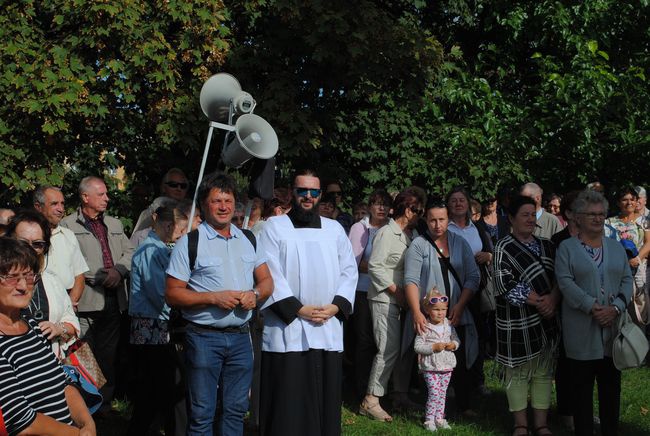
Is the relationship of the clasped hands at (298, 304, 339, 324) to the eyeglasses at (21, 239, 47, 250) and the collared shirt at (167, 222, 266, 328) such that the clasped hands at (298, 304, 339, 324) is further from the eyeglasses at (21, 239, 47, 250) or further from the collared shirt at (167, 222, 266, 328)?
the eyeglasses at (21, 239, 47, 250)

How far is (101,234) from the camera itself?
734cm

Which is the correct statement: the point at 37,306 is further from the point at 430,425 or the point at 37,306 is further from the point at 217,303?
the point at 430,425

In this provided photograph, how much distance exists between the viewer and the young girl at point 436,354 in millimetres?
6914

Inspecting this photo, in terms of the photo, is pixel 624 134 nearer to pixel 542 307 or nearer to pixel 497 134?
pixel 497 134

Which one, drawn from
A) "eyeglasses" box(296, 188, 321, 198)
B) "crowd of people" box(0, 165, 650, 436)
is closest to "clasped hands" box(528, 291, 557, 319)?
"crowd of people" box(0, 165, 650, 436)

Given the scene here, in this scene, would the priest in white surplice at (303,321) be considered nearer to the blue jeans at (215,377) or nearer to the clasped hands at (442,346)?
the blue jeans at (215,377)

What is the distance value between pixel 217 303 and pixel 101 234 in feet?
8.45

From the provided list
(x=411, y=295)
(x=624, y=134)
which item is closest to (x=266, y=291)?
(x=411, y=295)

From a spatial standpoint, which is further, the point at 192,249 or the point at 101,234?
the point at 101,234

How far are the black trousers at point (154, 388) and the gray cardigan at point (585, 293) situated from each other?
3.05 meters

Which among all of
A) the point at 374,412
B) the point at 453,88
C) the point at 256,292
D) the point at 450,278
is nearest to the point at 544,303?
the point at 450,278

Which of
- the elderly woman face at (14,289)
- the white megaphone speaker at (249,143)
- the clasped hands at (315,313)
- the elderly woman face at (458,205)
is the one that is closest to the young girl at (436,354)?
the elderly woman face at (458,205)

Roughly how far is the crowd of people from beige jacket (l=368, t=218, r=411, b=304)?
0.01 m

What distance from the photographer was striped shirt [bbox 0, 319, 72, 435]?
11.6 ft
